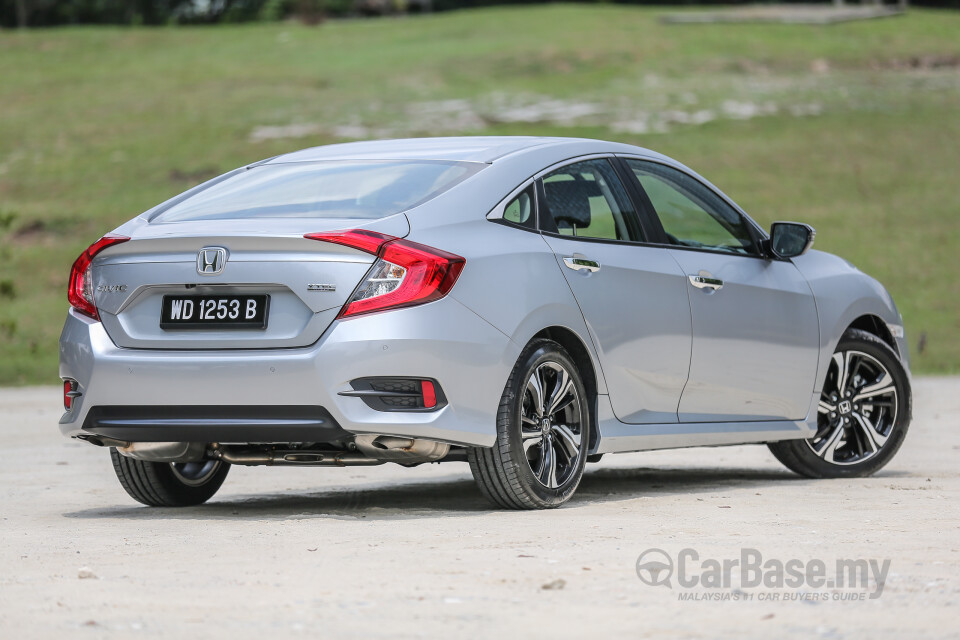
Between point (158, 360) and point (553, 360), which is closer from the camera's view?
point (158, 360)

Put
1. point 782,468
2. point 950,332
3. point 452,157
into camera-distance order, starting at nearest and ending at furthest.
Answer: point 452,157 → point 782,468 → point 950,332

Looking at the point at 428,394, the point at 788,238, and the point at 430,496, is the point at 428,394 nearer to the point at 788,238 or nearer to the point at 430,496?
the point at 430,496

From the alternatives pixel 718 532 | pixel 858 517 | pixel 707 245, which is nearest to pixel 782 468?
pixel 707 245

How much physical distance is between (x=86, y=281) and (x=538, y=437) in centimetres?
204

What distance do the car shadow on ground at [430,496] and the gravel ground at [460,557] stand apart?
0.07 feet

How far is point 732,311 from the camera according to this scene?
7.76m

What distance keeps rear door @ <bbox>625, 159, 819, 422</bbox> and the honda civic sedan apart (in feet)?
0.05

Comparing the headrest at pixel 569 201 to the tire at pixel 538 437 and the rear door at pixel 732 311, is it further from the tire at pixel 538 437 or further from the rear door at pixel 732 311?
the tire at pixel 538 437

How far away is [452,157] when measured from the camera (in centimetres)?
707

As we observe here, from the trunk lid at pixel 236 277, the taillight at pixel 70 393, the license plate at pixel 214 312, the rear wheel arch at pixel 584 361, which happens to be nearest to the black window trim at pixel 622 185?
the rear wheel arch at pixel 584 361

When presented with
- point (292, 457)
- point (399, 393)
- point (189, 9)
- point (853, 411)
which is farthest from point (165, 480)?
point (189, 9)

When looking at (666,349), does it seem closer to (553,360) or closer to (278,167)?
(553,360)

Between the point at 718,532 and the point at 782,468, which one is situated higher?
the point at 718,532

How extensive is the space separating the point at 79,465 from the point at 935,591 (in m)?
6.31
